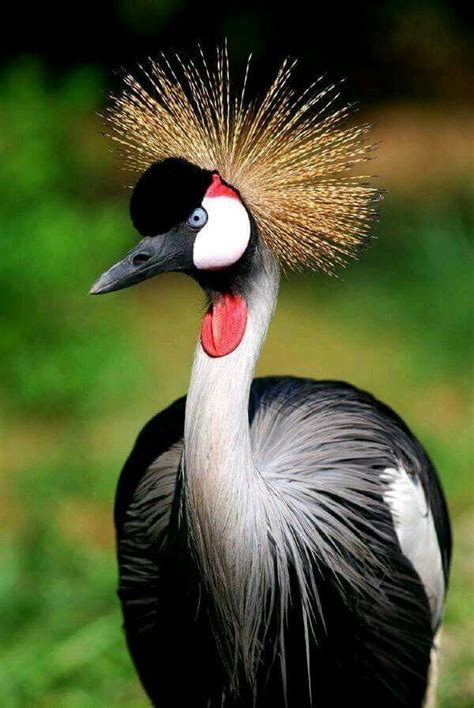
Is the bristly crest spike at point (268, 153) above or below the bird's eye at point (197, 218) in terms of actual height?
above

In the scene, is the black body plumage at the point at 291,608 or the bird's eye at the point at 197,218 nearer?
the bird's eye at the point at 197,218

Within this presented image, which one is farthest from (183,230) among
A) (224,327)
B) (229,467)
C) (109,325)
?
(109,325)

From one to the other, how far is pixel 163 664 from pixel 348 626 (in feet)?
1.00

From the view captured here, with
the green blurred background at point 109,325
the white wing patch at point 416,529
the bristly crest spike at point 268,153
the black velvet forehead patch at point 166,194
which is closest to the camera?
the black velvet forehead patch at point 166,194

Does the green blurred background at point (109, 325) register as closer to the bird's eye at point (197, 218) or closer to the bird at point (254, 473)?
the bird at point (254, 473)

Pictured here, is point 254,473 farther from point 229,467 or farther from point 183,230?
point 183,230

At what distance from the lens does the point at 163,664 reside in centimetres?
205

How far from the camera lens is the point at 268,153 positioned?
1.88 m

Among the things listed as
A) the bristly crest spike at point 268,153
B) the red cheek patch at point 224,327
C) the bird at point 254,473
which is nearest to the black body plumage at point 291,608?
the bird at point 254,473

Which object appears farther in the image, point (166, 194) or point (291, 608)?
point (291, 608)

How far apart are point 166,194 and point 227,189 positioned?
10 centimetres

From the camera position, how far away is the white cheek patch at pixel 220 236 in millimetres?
1749

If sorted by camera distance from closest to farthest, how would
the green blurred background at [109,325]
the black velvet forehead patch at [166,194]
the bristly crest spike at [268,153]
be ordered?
1. the black velvet forehead patch at [166,194]
2. the bristly crest spike at [268,153]
3. the green blurred background at [109,325]

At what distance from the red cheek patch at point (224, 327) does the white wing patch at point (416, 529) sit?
42cm
